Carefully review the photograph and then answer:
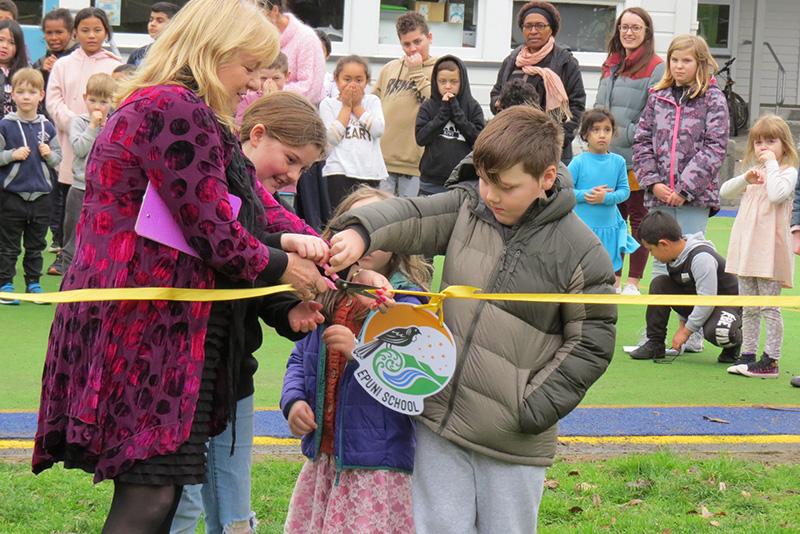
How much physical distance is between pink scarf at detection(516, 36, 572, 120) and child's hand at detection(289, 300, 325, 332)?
5492 millimetres

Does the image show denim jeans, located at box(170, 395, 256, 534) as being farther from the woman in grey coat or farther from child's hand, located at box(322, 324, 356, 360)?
the woman in grey coat

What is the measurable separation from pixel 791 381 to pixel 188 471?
193 inches

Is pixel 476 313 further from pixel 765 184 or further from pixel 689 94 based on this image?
pixel 689 94

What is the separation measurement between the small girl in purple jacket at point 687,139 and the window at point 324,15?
875cm

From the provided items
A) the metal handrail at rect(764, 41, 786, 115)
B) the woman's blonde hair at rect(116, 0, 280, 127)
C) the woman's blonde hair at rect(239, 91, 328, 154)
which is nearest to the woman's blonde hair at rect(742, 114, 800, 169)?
the woman's blonde hair at rect(239, 91, 328, 154)

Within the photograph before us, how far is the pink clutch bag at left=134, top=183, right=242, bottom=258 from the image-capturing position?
262cm

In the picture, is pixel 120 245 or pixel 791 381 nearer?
pixel 120 245

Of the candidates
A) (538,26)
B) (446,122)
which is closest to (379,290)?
(446,122)

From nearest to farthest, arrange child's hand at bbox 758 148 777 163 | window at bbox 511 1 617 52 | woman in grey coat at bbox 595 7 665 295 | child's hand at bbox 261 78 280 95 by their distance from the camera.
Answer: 1. child's hand at bbox 261 78 280 95
2. child's hand at bbox 758 148 777 163
3. woman in grey coat at bbox 595 7 665 295
4. window at bbox 511 1 617 52

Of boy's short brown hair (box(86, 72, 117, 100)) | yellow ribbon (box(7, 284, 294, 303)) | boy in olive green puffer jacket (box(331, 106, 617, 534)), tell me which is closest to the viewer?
yellow ribbon (box(7, 284, 294, 303))

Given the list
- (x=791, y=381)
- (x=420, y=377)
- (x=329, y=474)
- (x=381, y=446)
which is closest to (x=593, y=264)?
(x=420, y=377)

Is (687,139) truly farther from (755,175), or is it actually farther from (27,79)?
(27,79)

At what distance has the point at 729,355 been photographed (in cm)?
711

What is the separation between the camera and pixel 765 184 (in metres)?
6.81
